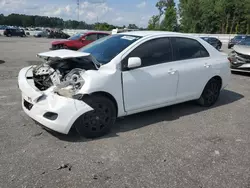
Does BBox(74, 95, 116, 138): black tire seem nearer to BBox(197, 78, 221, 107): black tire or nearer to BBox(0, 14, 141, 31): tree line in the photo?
BBox(197, 78, 221, 107): black tire

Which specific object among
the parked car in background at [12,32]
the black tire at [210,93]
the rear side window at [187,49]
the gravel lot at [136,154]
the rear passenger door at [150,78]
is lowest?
the gravel lot at [136,154]

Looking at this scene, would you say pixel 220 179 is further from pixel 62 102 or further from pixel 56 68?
pixel 56 68

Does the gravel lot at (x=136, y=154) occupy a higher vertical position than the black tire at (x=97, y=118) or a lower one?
lower

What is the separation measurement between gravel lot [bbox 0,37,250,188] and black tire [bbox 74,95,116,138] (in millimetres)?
132

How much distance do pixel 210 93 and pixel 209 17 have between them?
55.3 m

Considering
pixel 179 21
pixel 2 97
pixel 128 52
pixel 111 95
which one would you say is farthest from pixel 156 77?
pixel 179 21

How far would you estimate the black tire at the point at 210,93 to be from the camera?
5156 mm

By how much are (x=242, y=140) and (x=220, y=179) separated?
1275 millimetres

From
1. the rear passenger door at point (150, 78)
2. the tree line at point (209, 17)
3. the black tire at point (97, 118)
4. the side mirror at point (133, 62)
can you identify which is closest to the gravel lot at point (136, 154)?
the black tire at point (97, 118)

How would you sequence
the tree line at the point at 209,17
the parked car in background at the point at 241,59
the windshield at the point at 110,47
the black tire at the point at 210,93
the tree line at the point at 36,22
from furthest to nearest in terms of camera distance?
1. the tree line at the point at 36,22
2. the tree line at the point at 209,17
3. the parked car in background at the point at 241,59
4. the black tire at the point at 210,93
5. the windshield at the point at 110,47

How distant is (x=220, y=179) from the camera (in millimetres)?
2744

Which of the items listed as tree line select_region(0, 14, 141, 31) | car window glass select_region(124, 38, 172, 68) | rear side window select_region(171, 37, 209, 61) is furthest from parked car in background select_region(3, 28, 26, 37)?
tree line select_region(0, 14, 141, 31)

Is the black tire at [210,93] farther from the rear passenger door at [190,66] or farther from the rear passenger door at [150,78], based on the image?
the rear passenger door at [150,78]

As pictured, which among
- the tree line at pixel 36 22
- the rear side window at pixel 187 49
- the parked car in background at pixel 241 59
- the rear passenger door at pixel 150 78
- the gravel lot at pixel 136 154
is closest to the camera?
the gravel lot at pixel 136 154
